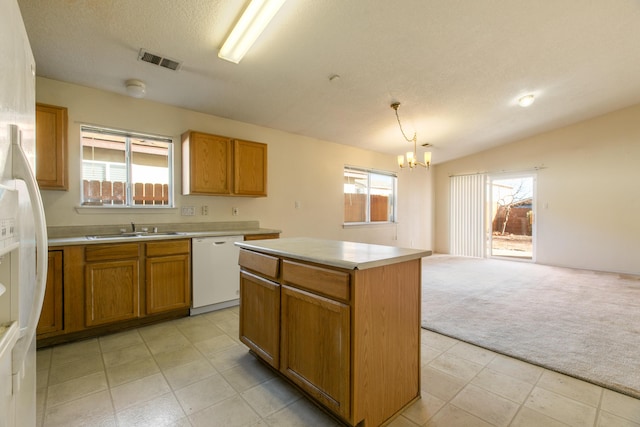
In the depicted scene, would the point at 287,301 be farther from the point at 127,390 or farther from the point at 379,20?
the point at 379,20

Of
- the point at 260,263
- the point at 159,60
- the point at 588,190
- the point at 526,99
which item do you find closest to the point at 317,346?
the point at 260,263

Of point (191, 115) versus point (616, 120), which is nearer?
point (191, 115)

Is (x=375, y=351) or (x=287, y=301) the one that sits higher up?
(x=287, y=301)

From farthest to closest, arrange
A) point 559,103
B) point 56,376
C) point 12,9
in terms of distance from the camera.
→ point 559,103, point 56,376, point 12,9

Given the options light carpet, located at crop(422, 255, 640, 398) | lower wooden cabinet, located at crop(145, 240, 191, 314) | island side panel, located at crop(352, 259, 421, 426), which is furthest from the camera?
lower wooden cabinet, located at crop(145, 240, 191, 314)

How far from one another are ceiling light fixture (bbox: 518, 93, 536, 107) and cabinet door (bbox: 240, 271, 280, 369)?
449 centimetres

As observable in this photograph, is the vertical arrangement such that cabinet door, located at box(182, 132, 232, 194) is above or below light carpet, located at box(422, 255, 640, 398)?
above

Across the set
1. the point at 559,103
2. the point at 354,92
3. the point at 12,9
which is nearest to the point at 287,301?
the point at 12,9

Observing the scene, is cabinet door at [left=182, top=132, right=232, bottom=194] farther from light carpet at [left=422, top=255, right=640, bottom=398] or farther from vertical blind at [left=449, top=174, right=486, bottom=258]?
vertical blind at [left=449, top=174, right=486, bottom=258]

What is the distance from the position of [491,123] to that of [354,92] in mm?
2984

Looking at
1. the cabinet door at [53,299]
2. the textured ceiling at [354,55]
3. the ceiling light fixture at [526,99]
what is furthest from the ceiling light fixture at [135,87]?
the ceiling light fixture at [526,99]

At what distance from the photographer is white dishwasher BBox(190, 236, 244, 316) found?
3.08m

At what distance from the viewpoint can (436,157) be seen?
6703 millimetres

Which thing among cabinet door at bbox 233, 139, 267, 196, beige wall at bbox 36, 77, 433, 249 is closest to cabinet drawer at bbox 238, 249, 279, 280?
cabinet door at bbox 233, 139, 267, 196
